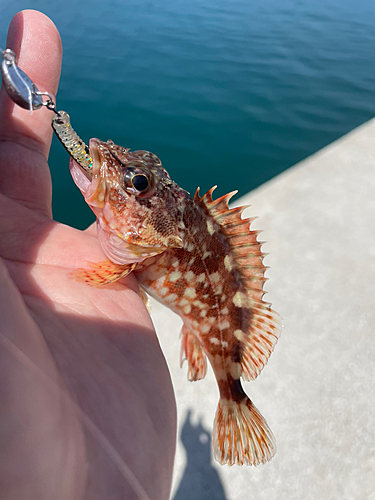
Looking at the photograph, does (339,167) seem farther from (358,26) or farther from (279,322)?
(358,26)

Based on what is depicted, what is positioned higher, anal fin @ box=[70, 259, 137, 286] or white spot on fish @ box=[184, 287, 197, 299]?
anal fin @ box=[70, 259, 137, 286]

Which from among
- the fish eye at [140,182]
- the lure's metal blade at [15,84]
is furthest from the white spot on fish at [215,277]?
the lure's metal blade at [15,84]

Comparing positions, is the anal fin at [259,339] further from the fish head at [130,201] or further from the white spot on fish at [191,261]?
the fish head at [130,201]

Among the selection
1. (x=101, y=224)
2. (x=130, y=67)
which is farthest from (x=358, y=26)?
(x=101, y=224)

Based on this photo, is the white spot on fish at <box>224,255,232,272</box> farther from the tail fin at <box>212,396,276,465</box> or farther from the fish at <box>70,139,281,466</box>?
the tail fin at <box>212,396,276,465</box>

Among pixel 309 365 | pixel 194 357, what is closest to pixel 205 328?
pixel 194 357

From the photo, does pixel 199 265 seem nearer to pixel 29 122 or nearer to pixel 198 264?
pixel 198 264

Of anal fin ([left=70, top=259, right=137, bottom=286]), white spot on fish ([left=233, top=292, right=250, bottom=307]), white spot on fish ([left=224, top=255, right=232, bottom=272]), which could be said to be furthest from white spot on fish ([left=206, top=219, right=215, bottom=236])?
anal fin ([left=70, top=259, right=137, bottom=286])
